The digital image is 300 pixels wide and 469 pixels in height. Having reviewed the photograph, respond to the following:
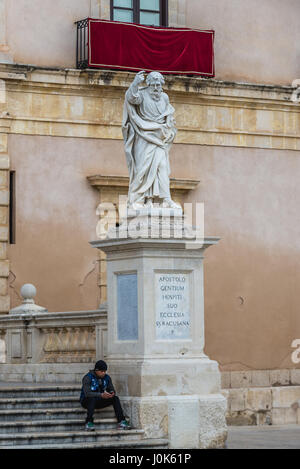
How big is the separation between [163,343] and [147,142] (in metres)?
2.74

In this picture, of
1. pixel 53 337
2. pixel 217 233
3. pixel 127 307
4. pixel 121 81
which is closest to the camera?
pixel 127 307

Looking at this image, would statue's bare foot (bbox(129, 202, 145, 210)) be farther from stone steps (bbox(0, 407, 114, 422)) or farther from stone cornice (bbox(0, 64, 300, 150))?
stone cornice (bbox(0, 64, 300, 150))

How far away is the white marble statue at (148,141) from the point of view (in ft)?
55.0

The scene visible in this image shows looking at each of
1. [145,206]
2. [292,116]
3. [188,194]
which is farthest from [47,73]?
[145,206]

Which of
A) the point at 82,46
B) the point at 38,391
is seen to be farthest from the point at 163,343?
the point at 82,46

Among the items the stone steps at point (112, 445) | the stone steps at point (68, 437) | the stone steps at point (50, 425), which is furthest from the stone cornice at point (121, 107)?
the stone steps at point (112, 445)

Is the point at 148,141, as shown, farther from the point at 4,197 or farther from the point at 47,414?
the point at 4,197

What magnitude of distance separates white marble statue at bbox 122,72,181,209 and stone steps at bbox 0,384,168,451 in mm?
2716

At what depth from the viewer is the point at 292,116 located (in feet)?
84.2

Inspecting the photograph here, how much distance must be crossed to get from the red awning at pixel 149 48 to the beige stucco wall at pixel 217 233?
1.51 metres

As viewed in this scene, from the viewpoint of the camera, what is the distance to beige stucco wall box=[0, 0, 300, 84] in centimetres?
2292

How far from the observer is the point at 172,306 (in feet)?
53.4
